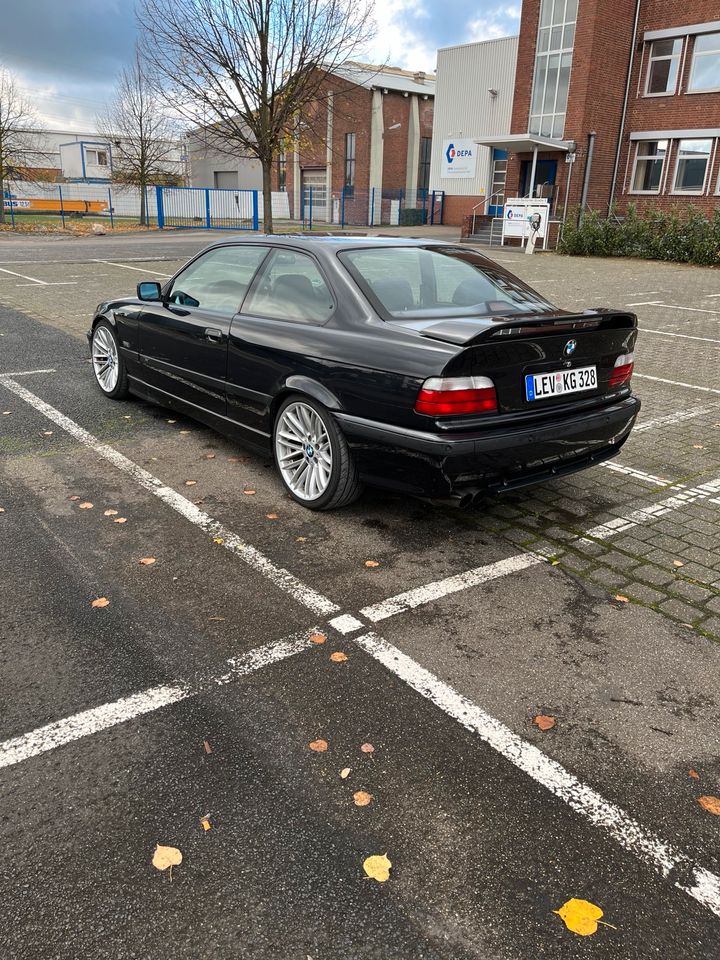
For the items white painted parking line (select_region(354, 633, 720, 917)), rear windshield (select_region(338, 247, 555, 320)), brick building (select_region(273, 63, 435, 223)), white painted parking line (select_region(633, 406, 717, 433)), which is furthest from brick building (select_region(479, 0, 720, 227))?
white painted parking line (select_region(354, 633, 720, 917))

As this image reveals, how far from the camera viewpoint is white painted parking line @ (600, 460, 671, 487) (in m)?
5.31

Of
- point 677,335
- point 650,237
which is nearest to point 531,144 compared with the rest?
point 650,237

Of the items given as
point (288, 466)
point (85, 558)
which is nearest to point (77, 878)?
point (85, 558)

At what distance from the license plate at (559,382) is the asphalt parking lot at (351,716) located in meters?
0.83

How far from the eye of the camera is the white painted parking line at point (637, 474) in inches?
209

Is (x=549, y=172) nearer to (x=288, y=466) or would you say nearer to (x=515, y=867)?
(x=288, y=466)

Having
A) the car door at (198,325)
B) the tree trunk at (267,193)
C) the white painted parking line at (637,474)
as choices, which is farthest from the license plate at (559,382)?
the tree trunk at (267,193)

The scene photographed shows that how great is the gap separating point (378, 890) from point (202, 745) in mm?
832

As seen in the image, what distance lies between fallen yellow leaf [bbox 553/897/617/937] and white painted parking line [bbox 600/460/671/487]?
3617mm

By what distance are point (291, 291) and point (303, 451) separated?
1.01m

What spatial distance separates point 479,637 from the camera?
3.39 metres

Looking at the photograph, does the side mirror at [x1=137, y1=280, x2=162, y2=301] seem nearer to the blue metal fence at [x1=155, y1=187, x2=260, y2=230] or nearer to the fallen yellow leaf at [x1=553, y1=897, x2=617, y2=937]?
the fallen yellow leaf at [x1=553, y1=897, x2=617, y2=937]

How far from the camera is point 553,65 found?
3067cm

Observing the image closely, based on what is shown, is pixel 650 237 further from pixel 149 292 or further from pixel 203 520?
pixel 203 520
